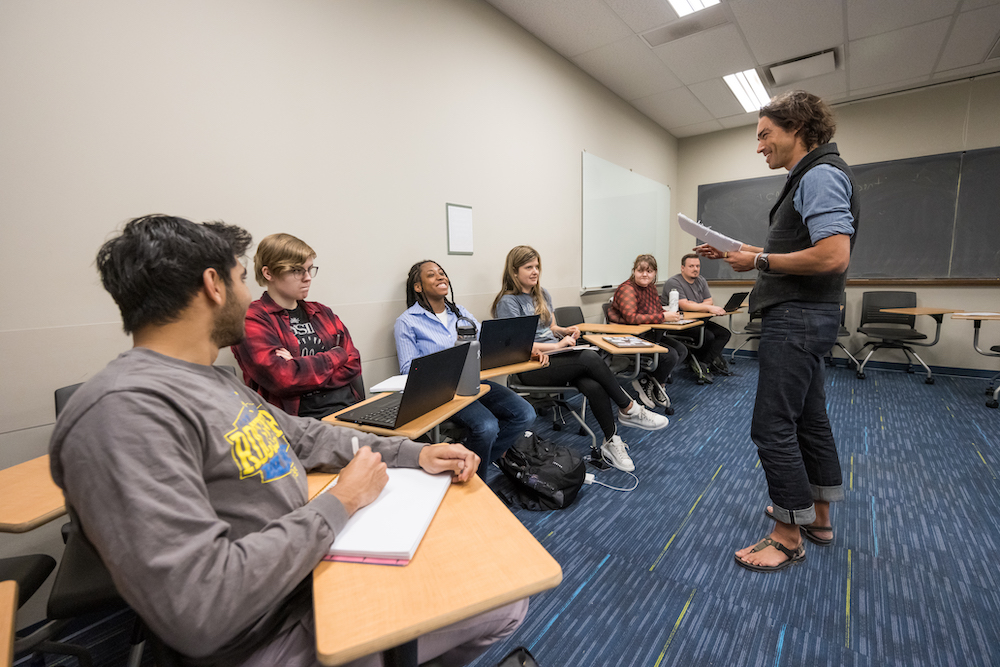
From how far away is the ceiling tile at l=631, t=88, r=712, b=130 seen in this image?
437 centimetres

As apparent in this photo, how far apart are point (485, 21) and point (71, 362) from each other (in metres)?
2.95

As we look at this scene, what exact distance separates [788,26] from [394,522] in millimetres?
4199

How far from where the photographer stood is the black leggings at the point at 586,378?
2.49m

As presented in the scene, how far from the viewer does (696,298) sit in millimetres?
4250

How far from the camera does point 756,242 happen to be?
5.19m

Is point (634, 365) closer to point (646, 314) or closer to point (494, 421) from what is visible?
point (646, 314)

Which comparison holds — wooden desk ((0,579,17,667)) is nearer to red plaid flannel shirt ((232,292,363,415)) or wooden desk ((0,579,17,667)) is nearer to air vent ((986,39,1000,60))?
red plaid flannel shirt ((232,292,363,415))

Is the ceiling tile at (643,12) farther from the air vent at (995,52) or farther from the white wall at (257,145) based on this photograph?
the air vent at (995,52)

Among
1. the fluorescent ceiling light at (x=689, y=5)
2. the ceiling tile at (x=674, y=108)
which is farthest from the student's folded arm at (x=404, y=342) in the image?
the ceiling tile at (x=674, y=108)

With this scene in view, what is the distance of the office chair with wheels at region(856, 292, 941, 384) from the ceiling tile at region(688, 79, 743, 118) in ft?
8.14

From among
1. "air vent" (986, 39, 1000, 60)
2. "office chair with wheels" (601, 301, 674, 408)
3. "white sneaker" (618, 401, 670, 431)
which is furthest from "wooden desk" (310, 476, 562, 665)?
"air vent" (986, 39, 1000, 60)

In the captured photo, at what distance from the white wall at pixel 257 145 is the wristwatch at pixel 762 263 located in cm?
174

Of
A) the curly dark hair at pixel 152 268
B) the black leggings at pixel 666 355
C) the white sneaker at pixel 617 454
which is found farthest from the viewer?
the black leggings at pixel 666 355

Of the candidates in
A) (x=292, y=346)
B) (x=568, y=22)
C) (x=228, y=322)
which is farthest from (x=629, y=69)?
(x=228, y=322)
